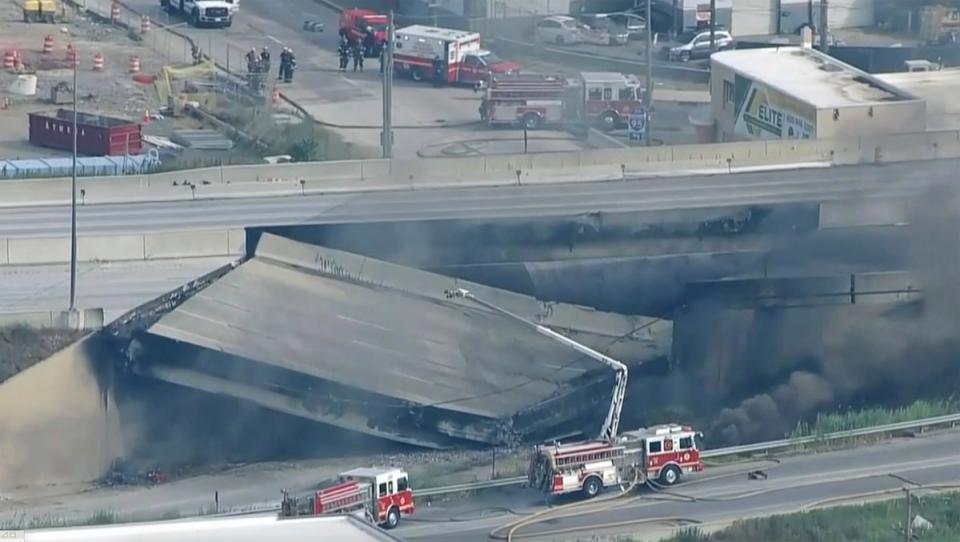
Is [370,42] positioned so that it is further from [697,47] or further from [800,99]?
[800,99]

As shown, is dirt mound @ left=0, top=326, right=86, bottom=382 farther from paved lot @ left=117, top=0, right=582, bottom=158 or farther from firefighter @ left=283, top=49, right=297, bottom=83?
firefighter @ left=283, top=49, right=297, bottom=83

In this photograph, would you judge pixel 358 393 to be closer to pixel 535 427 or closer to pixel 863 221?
pixel 535 427

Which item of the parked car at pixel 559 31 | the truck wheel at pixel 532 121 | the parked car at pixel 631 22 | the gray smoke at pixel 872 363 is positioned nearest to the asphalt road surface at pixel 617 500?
the gray smoke at pixel 872 363

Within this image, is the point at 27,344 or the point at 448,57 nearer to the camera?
the point at 27,344

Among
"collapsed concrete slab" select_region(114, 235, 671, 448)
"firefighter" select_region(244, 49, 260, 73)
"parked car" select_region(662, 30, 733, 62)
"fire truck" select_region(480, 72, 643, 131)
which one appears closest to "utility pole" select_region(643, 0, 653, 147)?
"fire truck" select_region(480, 72, 643, 131)

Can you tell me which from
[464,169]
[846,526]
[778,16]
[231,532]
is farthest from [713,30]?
[231,532]

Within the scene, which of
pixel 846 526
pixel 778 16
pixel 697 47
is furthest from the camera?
pixel 778 16
